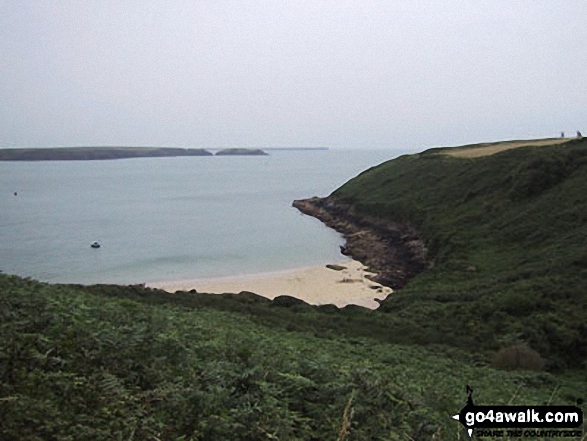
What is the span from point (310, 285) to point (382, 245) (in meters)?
15.3

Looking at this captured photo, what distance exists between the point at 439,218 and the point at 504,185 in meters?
8.22

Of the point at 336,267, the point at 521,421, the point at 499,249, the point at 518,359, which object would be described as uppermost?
the point at 521,421

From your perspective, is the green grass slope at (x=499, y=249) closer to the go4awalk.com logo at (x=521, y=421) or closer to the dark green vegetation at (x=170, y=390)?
the dark green vegetation at (x=170, y=390)

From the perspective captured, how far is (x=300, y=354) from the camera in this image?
9.67 m

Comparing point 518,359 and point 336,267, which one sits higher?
point 518,359

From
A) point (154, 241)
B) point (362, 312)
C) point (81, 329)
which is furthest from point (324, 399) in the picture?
point (154, 241)

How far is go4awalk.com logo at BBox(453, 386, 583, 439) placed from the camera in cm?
584

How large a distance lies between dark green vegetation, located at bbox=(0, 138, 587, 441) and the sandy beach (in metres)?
4.33

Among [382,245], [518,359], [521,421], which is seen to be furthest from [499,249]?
[521,421]

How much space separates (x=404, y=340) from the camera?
1870 cm

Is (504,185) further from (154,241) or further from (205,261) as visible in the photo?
(154,241)

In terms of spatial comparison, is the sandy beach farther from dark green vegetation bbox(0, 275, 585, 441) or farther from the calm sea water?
dark green vegetation bbox(0, 275, 585, 441)

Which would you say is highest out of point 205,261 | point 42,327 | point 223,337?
point 42,327

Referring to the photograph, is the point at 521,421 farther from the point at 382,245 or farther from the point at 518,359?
the point at 382,245
